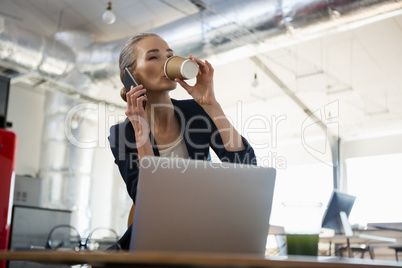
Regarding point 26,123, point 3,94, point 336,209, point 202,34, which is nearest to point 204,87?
point 3,94

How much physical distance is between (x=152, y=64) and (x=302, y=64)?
5.76 meters

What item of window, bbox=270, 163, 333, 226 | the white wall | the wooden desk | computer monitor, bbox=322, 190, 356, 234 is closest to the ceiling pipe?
computer monitor, bbox=322, 190, 356, 234

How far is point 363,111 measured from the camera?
843 cm

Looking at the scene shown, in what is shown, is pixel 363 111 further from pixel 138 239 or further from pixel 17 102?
pixel 138 239

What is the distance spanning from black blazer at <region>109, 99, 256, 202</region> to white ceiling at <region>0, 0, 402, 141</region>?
3.14 m

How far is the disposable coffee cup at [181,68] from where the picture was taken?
1.37m

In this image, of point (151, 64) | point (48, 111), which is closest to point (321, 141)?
point (48, 111)

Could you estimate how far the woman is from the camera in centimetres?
142

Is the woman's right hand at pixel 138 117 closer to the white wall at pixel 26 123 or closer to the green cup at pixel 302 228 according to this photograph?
the green cup at pixel 302 228

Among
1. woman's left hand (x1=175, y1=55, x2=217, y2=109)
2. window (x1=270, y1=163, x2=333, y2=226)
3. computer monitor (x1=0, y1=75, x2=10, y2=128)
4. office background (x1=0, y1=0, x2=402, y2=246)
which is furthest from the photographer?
window (x1=270, y1=163, x2=333, y2=226)

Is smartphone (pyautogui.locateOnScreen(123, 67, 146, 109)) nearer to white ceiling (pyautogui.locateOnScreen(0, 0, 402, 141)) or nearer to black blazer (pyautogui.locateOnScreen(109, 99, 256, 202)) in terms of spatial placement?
black blazer (pyautogui.locateOnScreen(109, 99, 256, 202))

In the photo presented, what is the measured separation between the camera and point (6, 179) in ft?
9.79

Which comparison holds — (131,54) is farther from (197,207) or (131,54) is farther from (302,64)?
(302,64)

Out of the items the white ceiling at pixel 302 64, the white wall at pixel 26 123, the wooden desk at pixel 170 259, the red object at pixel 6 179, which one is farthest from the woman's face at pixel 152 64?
the white wall at pixel 26 123
